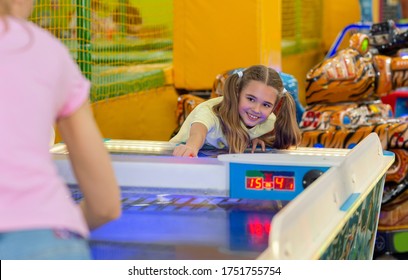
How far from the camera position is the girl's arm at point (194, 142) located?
2438 mm

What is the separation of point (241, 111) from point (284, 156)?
70 centimetres

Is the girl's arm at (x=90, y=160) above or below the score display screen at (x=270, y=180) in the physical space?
above

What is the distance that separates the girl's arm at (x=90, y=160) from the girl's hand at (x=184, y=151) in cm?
119

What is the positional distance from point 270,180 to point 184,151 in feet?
1.34

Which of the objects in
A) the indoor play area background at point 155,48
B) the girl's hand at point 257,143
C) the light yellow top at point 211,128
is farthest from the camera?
the indoor play area background at point 155,48

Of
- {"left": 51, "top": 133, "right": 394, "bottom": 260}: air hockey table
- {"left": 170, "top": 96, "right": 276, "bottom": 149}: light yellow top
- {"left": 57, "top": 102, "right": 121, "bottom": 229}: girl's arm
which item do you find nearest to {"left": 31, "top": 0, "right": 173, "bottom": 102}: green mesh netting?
{"left": 170, "top": 96, "right": 276, "bottom": 149}: light yellow top

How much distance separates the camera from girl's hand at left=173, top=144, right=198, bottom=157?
2421 millimetres

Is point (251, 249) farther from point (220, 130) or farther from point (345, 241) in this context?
point (220, 130)

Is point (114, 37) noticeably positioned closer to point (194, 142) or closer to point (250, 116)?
point (250, 116)

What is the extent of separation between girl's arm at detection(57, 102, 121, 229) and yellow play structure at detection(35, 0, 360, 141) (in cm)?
261

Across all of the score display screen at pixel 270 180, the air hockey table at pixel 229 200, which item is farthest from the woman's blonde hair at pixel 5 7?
the score display screen at pixel 270 180

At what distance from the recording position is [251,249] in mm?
1724

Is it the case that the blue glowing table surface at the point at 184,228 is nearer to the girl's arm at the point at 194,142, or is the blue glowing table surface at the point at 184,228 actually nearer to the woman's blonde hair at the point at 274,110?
the girl's arm at the point at 194,142

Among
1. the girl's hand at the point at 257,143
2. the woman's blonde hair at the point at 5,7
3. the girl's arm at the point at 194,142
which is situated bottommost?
the girl's hand at the point at 257,143
